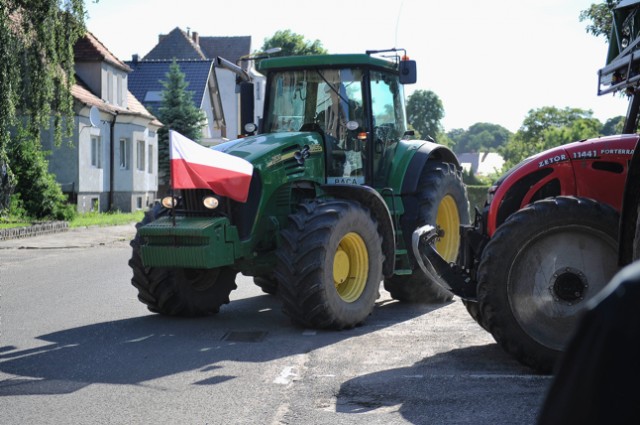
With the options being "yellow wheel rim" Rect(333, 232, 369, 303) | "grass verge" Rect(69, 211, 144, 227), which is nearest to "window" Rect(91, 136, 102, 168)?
"grass verge" Rect(69, 211, 144, 227)

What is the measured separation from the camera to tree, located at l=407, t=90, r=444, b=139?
120438 mm

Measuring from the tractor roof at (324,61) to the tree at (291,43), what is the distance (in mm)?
80756

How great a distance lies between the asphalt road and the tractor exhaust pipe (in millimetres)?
553

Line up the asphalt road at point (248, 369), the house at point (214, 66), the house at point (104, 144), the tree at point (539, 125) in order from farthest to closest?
the tree at point (539, 125)
the house at point (214, 66)
the house at point (104, 144)
the asphalt road at point (248, 369)

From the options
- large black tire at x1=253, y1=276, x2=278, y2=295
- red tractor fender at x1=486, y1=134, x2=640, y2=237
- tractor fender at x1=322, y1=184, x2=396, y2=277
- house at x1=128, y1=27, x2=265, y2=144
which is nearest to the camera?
red tractor fender at x1=486, y1=134, x2=640, y2=237

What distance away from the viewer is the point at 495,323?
6.97 metres

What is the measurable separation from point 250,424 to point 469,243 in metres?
2.97

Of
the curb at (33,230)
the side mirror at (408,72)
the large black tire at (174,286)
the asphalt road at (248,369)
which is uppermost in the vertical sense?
the side mirror at (408,72)

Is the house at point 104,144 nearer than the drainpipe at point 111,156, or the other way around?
the house at point 104,144

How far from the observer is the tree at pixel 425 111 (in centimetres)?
12044

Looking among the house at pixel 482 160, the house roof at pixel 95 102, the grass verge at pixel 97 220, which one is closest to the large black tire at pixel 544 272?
the grass verge at pixel 97 220

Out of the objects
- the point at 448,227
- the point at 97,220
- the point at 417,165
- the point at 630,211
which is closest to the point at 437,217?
the point at 448,227

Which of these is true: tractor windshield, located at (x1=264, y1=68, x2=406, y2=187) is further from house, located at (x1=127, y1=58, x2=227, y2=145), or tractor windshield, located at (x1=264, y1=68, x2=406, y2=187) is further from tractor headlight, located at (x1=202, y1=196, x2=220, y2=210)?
house, located at (x1=127, y1=58, x2=227, y2=145)

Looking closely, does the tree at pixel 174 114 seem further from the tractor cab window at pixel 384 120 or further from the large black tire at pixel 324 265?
the large black tire at pixel 324 265
